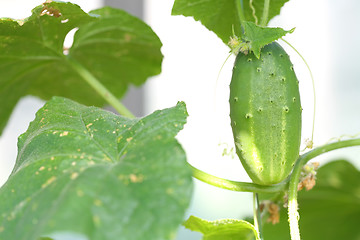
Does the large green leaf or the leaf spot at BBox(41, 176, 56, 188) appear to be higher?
the large green leaf

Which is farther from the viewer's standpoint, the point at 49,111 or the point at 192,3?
the point at 192,3

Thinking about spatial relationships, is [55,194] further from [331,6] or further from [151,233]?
[331,6]

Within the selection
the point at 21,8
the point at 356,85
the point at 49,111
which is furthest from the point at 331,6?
the point at 49,111

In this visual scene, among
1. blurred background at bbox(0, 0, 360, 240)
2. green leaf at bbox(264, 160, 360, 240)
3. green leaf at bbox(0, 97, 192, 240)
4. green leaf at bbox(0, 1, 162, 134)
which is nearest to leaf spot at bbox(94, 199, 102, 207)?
green leaf at bbox(0, 97, 192, 240)

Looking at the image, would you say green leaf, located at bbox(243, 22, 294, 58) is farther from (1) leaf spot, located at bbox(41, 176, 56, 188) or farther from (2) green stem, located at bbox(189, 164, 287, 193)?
(1) leaf spot, located at bbox(41, 176, 56, 188)

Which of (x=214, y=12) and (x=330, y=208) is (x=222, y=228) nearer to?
(x=214, y=12)
